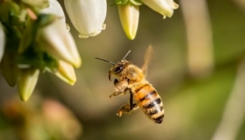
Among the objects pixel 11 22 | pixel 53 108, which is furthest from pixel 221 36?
pixel 11 22

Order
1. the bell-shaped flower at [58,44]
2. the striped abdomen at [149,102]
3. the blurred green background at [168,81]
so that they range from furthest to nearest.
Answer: the blurred green background at [168,81], the striped abdomen at [149,102], the bell-shaped flower at [58,44]

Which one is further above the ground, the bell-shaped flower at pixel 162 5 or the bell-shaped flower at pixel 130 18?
the bell-shaped flower at pixel 162 5

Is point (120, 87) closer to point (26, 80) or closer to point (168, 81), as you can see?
point (26, 80)

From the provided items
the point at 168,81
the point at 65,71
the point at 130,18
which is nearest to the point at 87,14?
the point at 130,18

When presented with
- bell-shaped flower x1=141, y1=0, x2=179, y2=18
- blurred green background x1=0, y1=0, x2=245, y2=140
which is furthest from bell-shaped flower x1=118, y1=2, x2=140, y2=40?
blurred green background x1=0, y1=0, x2=245, y2=140

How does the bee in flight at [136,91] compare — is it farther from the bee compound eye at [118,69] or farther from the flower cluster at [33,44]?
the flower cluster at [33,44]

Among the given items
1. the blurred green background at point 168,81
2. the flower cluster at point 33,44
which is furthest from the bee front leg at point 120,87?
the blurred green background at point 168,81
